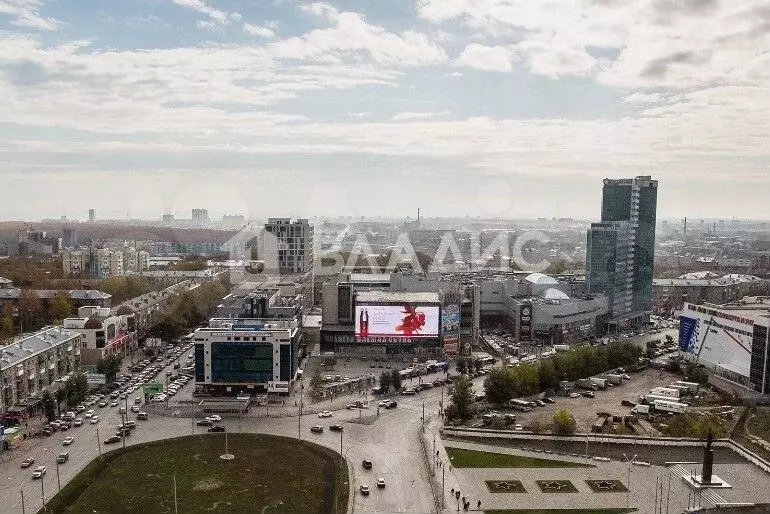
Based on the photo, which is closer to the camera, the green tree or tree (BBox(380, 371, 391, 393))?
the green tree

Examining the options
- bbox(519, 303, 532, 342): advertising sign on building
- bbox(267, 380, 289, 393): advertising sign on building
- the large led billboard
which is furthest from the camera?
bbox(519, 303, 532, 342): advertising sign on building

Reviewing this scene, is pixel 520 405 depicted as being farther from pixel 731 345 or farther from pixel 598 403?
pixel 731 345

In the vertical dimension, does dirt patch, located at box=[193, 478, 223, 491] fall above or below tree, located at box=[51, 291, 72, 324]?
below

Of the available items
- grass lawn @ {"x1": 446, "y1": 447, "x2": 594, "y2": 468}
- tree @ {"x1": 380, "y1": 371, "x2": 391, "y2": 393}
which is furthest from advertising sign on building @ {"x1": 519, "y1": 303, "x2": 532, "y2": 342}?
grass lawn @ {"x1": 446, "y1": 447, "x2": 594, "y2": 468}

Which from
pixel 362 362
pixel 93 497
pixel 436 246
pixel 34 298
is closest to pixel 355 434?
pixel 93 497

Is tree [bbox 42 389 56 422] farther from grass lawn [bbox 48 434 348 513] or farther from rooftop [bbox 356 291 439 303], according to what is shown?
rooftop [bbox 356 291 439 303]

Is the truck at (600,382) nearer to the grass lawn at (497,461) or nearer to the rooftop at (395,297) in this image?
the rooftop at (395,297)
